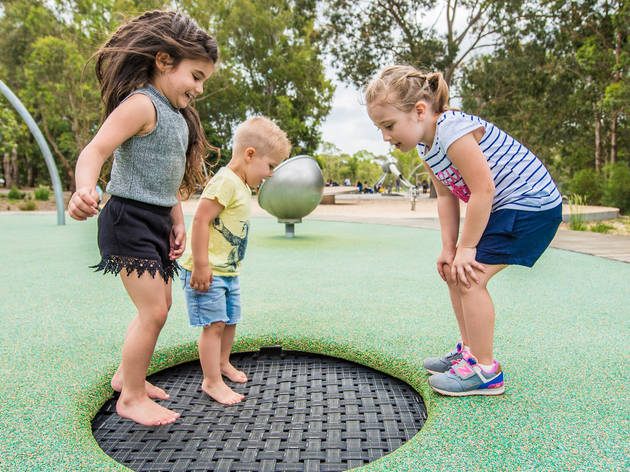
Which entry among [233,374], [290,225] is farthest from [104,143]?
[290,225]

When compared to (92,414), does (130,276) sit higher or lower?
higher

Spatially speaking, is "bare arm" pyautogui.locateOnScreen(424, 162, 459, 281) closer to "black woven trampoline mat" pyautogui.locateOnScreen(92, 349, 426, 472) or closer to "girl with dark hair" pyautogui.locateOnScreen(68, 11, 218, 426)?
"black woven trampoline mat" pyautogui.locateOnScreen(92, 349, 426, 472)

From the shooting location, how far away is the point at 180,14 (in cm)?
171

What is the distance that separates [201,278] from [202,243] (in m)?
0.14

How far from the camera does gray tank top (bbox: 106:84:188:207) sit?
163 cm

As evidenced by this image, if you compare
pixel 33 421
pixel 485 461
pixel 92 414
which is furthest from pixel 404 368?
pixel 33 421

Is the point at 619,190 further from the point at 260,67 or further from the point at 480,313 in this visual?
the point at 260,67

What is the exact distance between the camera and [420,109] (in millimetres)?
1791

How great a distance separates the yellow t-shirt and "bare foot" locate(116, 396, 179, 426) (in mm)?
550

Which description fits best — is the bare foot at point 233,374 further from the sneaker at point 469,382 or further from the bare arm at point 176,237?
the sneaker at point 469,382

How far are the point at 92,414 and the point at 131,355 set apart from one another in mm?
311

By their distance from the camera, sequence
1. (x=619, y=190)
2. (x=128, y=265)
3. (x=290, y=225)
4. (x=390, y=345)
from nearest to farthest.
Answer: (x=128, y=265), (x=390, y=345), (x=290, y=225), (x=619, y=190)

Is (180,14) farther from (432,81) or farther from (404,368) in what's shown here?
(404,368)

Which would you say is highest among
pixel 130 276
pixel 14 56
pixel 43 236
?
pixel 14 56
